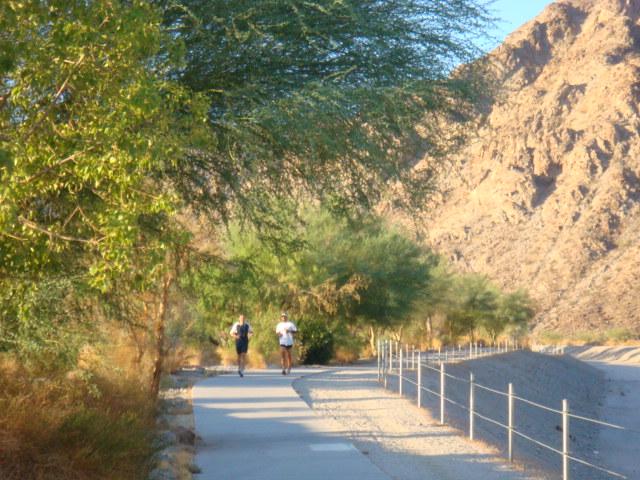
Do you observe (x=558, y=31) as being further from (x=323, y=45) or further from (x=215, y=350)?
(x=323, y=45)

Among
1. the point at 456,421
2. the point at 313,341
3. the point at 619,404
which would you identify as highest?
the point at 313,341

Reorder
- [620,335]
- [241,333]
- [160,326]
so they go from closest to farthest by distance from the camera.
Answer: [160,326]
[241,333]
[620,335]

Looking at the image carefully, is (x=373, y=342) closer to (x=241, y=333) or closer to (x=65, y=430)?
(x=241, y=333)

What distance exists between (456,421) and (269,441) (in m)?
6.75

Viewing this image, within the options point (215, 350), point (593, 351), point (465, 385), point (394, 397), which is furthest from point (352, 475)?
point (593, 351)

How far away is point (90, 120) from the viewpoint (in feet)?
28.9

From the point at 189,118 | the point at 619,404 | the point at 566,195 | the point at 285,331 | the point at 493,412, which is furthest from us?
the point at 566,195

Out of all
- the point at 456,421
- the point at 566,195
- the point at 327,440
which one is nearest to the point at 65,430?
the point at 327,440

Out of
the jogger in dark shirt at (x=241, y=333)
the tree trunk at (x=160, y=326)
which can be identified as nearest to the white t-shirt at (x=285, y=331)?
the jogger in dark shirt at (x=241, y=333)

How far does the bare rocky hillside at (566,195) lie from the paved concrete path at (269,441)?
59.7m

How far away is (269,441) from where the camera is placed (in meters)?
14.8

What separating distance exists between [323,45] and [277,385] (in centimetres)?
1410

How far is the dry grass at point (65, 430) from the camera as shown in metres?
10.2

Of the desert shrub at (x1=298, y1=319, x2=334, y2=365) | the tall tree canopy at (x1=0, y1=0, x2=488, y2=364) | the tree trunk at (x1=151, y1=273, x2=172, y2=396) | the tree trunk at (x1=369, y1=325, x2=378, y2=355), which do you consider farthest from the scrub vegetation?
the tree trunk at (x1=369, y1=325, x2=378, y2=355)
